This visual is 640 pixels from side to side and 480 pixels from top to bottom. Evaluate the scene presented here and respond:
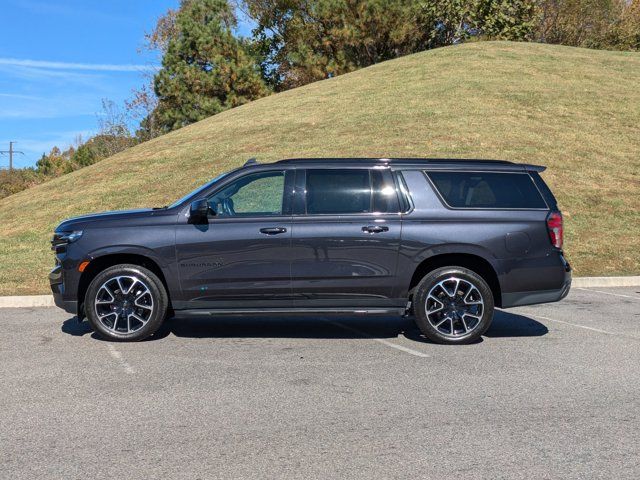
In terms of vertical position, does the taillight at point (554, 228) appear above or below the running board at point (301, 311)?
above

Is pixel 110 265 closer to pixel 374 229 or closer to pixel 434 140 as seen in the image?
pixel 374 229

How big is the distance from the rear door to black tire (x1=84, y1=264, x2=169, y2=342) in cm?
150

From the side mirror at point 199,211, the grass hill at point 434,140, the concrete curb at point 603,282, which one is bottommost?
the concrete curb at point 603,282

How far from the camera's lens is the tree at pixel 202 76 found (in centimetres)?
4953

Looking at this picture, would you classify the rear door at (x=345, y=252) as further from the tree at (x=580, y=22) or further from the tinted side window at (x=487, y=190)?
the tree at (x=580, y=22)

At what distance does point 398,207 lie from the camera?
7.70 metres

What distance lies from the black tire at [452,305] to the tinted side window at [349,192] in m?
0.90

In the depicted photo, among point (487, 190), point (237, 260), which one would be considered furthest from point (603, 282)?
point (237, 260)

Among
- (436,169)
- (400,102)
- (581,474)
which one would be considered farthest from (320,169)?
(400,102)

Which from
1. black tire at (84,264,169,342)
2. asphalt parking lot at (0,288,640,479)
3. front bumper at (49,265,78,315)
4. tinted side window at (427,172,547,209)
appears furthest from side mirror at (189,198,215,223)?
tinted side window at (427,172,547,209)

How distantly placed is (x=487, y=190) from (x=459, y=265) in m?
0.87

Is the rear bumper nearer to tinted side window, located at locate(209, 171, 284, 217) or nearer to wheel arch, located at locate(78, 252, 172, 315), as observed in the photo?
tinted side window, located at locate(209, 171, 284, 217)

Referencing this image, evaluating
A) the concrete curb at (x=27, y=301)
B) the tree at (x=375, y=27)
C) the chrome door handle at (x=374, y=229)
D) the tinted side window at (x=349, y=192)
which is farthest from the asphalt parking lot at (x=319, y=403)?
the tree at (x=375, y=27)

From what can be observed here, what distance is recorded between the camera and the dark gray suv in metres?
7.56
